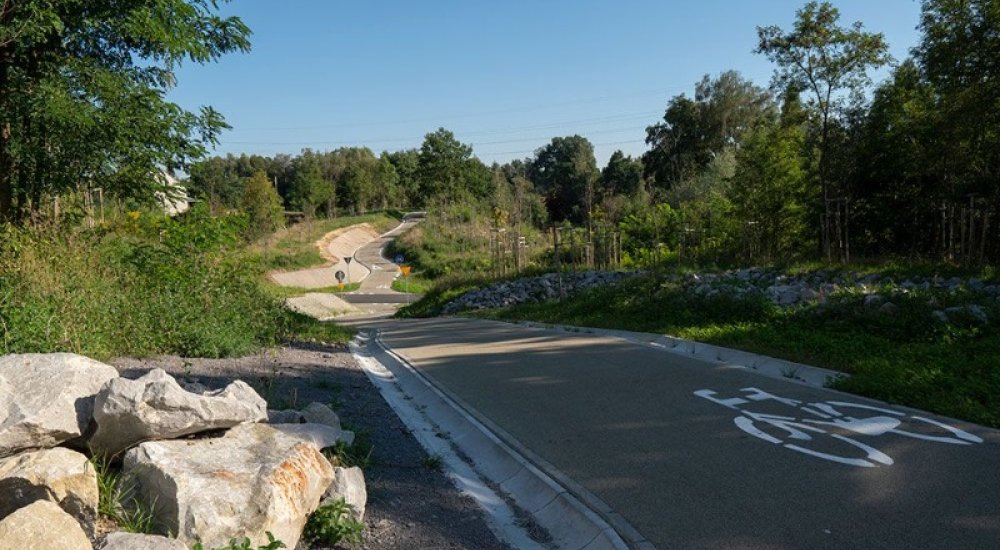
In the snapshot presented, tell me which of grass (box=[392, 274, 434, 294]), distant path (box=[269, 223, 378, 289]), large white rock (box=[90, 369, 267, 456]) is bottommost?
grass (box=[392, 274, 434, 294])

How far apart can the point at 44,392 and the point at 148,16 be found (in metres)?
9.80

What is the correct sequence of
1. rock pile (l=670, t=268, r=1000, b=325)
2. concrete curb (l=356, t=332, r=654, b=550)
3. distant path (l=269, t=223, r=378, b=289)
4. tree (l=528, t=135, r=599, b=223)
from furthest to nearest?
tree (l=528, t=135, r=599, b=223) < distant path (l=269, t=223, r=378, b=289) < rock pile (l=670, t=268, r=1000, b=325) < concrete curb (l=356, t=332, r=654, b=550)

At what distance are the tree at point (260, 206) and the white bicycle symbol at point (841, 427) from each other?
5857 cm

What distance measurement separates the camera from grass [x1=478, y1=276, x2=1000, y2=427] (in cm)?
821

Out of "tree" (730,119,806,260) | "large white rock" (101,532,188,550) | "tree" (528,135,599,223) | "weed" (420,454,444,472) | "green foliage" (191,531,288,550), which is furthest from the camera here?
Answer: "tree" (528,135,599,223)

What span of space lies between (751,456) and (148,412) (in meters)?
4.68

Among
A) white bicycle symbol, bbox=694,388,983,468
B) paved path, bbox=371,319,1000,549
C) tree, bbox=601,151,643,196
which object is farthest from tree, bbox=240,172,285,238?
white bicycle symbol, bbox=694,388,983,468

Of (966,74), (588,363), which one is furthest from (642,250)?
(588,363)

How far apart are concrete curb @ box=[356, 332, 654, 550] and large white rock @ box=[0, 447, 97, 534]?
267 cm

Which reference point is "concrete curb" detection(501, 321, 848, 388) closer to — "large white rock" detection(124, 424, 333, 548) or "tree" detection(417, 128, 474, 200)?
"large white rock" detection(124, 424, 333, 548)

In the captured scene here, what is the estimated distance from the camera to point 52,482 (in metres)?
4.39

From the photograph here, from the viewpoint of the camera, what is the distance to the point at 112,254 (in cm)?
1296

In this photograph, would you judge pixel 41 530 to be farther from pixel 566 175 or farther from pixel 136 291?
pixel 566 175

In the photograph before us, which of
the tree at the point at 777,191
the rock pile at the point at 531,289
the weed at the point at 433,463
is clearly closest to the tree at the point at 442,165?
the rock pile at the point at 531,289
